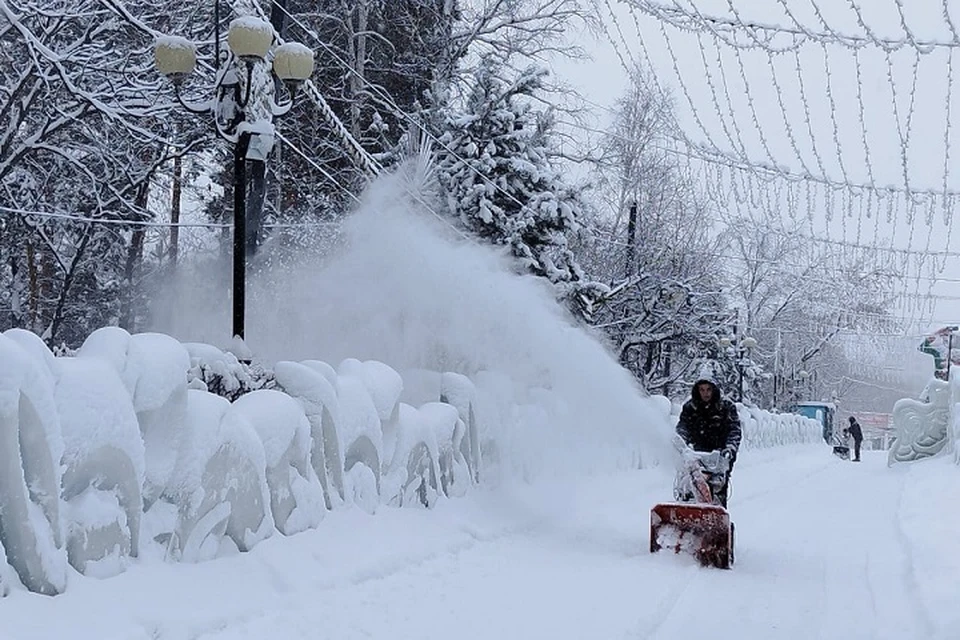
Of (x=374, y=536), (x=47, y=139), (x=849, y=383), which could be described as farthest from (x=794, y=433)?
(x=849, y=383)

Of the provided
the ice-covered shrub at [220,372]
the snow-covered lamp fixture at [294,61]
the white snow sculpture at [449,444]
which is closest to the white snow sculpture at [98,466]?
the white snow sculpture at [449,444]

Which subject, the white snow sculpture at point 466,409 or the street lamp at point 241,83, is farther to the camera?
the street lamp at point 241,83

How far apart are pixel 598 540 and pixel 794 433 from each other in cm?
3196

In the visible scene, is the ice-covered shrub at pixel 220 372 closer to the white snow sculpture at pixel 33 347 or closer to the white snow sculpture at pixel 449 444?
the white snow sculpture at pixel 449 444

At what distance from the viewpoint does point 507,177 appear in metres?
21.8

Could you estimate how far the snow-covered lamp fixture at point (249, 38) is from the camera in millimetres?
11039

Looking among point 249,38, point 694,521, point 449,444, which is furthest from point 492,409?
point 249,38

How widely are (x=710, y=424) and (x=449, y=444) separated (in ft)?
7.42

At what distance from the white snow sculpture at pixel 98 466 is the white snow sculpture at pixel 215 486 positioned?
357mm

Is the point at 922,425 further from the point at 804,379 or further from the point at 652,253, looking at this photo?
the point at 804,379

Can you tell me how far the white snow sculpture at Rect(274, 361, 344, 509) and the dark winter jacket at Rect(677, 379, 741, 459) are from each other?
325 cm

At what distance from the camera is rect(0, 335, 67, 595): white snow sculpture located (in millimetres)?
4520

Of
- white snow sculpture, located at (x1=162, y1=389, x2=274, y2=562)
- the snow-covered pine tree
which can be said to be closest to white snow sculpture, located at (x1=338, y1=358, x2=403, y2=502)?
white snow sculpture, located at (x1=162, y1=389, x2=274, y2=562)

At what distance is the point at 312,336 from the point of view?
20.7 meters
